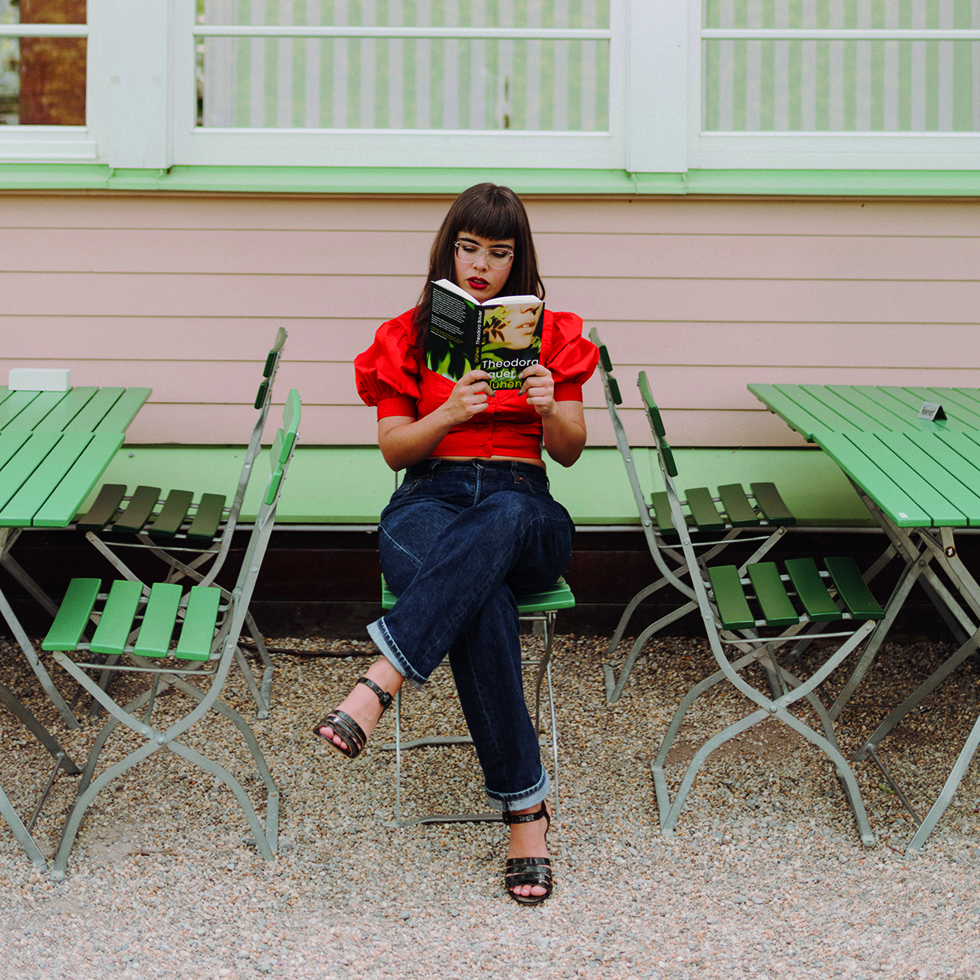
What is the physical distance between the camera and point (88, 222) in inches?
146

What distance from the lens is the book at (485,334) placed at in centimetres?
248

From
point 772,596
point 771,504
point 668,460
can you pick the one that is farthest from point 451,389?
point 771,504

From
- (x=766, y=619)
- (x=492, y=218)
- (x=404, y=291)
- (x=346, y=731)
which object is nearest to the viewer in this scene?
(x=346, y=731)

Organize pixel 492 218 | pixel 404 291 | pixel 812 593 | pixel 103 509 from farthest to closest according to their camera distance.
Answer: pixel 404 291 → pixel 103 509 → pixel 492 218 → pixel 812 593

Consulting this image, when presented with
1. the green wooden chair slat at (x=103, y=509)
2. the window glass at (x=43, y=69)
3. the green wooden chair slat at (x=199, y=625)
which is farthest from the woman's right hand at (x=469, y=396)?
the window glass at (x=43, y=69)

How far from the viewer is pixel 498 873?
2473 millimetres

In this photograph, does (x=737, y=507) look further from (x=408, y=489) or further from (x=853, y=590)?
(x=408, y=489)

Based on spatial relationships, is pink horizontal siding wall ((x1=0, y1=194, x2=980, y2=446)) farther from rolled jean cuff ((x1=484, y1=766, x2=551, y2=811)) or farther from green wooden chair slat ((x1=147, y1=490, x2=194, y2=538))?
rolled jean cuff ((x1=484, y1=766, x2=551, y2=811))

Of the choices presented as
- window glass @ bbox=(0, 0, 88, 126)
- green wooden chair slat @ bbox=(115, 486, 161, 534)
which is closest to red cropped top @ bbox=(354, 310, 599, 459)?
green wooden chair slat @ bbox=(115, 486, 161, 534)

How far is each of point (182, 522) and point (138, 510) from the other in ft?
0.50

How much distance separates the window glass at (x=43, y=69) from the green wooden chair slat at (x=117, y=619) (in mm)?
2075

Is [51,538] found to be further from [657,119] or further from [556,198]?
[657,119]

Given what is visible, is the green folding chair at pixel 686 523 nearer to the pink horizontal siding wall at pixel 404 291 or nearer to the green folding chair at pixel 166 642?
the pink horizontal siding wall at pixel 404 291

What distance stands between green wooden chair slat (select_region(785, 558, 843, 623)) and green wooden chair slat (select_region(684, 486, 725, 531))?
45cm
